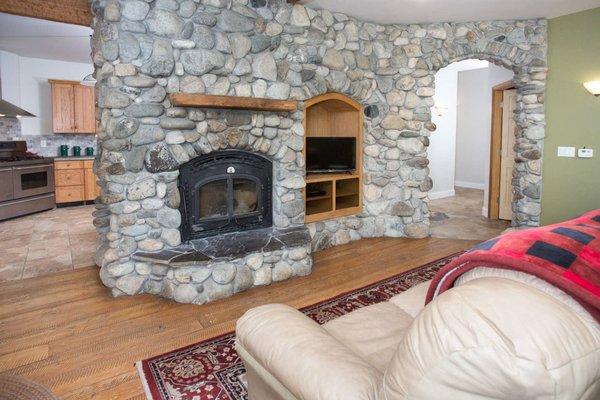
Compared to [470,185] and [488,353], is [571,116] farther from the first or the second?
[470,185]

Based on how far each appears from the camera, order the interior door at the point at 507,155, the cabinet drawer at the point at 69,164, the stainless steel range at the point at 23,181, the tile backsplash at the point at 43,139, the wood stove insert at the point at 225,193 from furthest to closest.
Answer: the cabinet drawer at the point at 69,164, the tile backsplash at the point at 43,139, the stainless steel range at the point at 23,181, the interior door at the point at 507,155, the wood stove insert at the point at 225,193

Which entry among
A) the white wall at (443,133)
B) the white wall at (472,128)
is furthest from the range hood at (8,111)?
the white wall at (472,128)

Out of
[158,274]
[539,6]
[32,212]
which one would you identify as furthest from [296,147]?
[32,212]

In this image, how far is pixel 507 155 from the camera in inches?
230

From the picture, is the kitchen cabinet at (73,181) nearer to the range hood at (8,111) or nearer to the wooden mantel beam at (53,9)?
the range hood at (8,111)

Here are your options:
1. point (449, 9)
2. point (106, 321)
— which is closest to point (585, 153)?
point (449, 9)

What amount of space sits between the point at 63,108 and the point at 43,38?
169 cm

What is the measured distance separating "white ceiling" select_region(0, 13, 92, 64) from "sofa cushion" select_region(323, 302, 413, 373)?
5287 millimetres

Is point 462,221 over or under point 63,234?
over

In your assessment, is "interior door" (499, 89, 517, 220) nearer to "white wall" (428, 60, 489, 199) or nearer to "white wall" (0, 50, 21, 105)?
"white wall" (428, 60, 489, 199)

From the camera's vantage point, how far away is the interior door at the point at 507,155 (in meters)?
5.72

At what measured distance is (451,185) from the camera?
8297 millimetres

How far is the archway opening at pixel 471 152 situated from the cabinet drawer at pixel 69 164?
6191 millimetres

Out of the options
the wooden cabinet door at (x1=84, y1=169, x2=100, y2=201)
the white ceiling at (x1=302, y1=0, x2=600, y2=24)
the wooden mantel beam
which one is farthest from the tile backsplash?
the white ceiling at (x1=302, y1=0, x2=600, y2=24)
